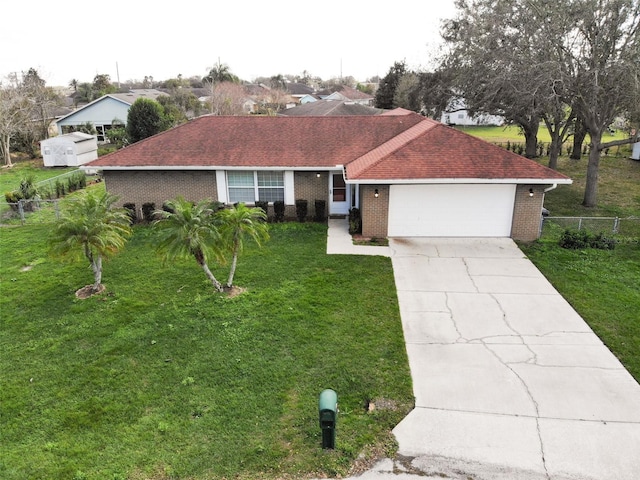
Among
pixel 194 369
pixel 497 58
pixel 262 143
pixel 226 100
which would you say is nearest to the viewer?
pixel 194 369

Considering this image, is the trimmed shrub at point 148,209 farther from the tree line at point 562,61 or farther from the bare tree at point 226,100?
the bare tree at point 226,100

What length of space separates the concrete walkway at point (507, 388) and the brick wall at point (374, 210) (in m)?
3.28

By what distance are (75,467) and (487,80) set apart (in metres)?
22.0

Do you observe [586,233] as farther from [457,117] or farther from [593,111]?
[457,117]

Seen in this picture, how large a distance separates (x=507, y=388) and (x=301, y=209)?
35.8 feet

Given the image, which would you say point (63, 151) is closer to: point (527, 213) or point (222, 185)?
point (222, 185)

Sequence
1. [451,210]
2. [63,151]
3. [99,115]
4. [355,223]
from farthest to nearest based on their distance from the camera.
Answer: [99,115], [63,151], [355,223], [451,210]

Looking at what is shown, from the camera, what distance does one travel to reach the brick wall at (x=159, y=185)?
17938mm

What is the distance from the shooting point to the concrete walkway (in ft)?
21.6

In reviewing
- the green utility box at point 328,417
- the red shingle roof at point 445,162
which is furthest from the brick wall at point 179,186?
the green utility box at point 328,417

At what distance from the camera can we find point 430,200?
1547 centimetres

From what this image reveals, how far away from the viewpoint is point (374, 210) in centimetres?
1561

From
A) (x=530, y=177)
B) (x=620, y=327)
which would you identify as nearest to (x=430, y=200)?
(x=530, y=177)

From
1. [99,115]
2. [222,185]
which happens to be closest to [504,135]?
[222,185]
